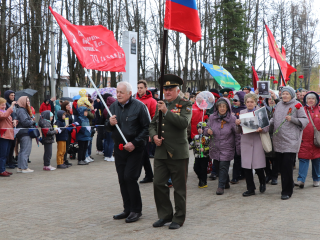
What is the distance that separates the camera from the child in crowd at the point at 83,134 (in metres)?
10.9

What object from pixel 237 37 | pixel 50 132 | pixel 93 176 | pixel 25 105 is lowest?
pixel 93 176

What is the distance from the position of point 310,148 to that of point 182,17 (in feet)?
13.5

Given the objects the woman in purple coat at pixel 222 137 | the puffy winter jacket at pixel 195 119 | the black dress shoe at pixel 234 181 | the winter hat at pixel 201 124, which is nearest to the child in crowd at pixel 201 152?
the winter hat at pixel 201 124

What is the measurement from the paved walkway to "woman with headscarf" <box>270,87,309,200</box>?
0.37 metres

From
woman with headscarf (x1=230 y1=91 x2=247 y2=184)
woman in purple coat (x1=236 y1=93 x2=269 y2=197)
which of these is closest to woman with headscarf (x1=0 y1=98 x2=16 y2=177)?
woman with headscarf (x1=230 y1=91 x2=247 y2=184)

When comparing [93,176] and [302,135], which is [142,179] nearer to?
[93,176]

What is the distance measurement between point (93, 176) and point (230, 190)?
340cm

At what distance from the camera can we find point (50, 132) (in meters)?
9.75

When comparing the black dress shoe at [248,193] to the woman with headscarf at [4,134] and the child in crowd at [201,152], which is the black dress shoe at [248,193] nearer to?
the child in crowd at [201,152]

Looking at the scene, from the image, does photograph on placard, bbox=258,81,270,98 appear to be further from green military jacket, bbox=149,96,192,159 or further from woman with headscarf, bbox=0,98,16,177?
woman with headscarf, bbox=0,98,16,177

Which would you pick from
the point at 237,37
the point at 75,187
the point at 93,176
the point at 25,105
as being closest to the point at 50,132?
the point at 25,105

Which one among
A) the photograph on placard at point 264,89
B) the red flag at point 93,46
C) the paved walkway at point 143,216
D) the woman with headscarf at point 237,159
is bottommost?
the paved walkway at point 143,216

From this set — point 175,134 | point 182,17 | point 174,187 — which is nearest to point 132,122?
point 175,134

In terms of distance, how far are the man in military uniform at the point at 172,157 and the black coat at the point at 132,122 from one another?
28 centimetres
